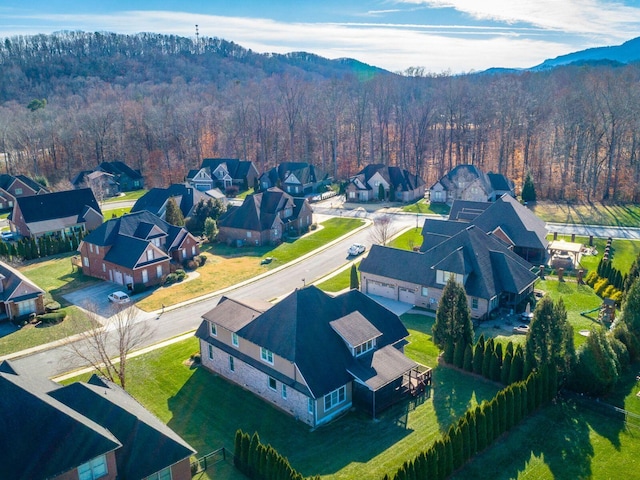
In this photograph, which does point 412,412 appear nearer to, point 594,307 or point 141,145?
point 594,307

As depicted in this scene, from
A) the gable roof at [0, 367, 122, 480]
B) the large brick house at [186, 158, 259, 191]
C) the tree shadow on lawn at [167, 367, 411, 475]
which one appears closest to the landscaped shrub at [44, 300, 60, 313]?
the tree shadow on lawn at [167, 367, 411, 475]

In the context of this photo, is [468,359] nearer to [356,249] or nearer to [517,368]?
Answer: [517,368]

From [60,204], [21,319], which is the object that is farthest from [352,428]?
[60,204]

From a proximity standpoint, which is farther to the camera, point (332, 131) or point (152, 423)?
point (332, 131)

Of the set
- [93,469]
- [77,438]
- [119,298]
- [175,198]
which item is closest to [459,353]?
[93,469]

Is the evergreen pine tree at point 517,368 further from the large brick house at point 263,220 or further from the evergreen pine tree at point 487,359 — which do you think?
the large brick house at point 263,220

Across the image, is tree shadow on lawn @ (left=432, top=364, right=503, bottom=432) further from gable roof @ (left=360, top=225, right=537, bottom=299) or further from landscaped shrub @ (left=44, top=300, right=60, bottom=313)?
landscaped shrub @ (left=44, top=300, right=60, bottom=313)

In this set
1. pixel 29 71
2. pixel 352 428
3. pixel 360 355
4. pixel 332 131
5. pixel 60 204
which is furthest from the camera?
pixel 29 71
